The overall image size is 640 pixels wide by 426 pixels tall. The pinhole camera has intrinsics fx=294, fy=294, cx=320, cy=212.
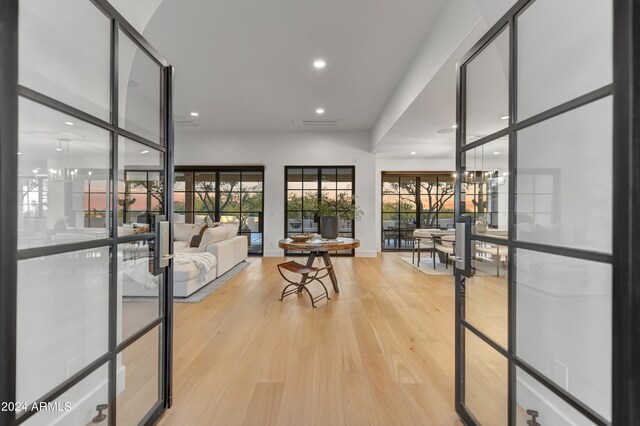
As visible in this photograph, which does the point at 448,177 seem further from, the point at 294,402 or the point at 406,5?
the point at 294,402

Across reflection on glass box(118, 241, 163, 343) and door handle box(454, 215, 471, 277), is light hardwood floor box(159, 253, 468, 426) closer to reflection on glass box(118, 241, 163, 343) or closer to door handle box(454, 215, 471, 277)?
Answer: reflection on glass box(118, 241, 163, 343)

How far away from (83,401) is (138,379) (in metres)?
0.36

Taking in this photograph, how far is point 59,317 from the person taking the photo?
1.08 meters

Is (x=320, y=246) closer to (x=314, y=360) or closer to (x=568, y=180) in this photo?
(x=314, y=360)

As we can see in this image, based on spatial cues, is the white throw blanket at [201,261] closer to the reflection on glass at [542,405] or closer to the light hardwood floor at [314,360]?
the light hardwood floor at [314,360]

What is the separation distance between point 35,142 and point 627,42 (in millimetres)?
1691

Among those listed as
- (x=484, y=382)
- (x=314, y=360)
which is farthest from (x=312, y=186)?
(x=484, y=382)

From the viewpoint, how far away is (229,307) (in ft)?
11.1

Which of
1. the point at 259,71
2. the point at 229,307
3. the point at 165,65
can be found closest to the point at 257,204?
the point at 259,71

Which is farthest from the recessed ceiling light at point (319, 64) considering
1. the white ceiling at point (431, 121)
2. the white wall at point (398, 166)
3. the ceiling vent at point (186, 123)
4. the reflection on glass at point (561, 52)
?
the white wall at point (398, 166)

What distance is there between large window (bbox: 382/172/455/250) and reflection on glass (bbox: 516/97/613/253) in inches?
289

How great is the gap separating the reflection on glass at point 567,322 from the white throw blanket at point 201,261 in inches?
147

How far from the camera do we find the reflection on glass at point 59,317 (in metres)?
0.92

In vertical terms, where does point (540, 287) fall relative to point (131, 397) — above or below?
above
